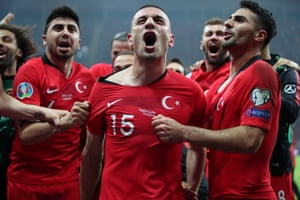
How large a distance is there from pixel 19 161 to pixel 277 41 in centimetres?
2009

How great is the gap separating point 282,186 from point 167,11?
2027 cm

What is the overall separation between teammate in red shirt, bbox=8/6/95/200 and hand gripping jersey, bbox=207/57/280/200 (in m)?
1.26

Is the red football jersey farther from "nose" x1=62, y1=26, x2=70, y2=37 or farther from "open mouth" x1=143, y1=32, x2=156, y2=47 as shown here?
"open mouth" x1=143, y1=32, x2=156, y2=47

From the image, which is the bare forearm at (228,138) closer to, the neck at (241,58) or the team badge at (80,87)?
the neck at (241,58)

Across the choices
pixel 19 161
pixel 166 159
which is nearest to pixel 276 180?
pixel 166 159

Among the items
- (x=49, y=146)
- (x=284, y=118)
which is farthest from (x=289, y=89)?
(x=49, y=146)

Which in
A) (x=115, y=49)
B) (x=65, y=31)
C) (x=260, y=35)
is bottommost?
(x=260, y=35)

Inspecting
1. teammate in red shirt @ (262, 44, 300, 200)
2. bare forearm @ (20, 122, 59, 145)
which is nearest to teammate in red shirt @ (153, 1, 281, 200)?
teammate in red shirt @ (262, 44, 300, 200)

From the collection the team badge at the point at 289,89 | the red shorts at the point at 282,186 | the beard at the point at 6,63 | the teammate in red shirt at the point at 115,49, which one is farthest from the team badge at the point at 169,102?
the teammate in red shirt at the point at 115,49

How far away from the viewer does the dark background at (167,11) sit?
2195 centimetres

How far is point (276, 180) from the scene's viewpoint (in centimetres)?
379

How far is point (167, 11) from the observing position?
23328 millimetres

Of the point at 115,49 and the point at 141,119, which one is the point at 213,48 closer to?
the point at 115,49

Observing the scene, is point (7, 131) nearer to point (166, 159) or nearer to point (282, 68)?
point (166, 159)
